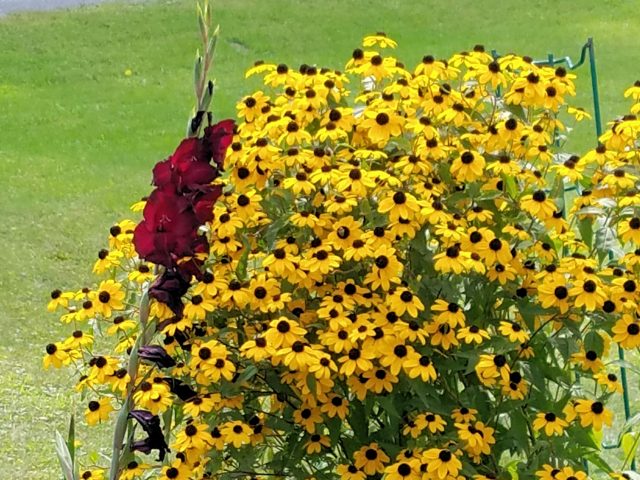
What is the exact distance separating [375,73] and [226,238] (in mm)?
541

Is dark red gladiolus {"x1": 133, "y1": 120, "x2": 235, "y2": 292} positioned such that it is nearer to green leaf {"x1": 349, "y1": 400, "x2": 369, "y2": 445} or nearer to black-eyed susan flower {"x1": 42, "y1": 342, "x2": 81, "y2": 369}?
green leaf {"x1": 349, "y1": 400, "x2": 369, "y2": 445}

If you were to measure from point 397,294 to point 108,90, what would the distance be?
335 inches

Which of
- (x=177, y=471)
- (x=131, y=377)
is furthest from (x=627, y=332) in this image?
(x=131, y=377)

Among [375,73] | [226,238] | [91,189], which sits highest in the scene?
[375,73]

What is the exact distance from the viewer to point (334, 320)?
1.94m

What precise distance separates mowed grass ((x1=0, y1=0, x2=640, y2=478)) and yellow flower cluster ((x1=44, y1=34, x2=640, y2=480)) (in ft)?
6.50

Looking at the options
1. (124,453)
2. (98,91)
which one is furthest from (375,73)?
(98,91)

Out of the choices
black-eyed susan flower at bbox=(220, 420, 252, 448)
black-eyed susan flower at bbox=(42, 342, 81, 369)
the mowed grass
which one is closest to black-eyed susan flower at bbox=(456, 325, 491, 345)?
black-eyed susan flower at bbox=(220, 420, 252, 448)

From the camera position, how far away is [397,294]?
195cm

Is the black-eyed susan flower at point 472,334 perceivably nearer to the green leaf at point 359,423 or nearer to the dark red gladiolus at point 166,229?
the green leaf at point 359,423

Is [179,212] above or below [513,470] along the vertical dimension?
above

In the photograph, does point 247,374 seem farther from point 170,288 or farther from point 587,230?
point 170,288

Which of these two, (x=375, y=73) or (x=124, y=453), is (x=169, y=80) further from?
(x=124, y=453)

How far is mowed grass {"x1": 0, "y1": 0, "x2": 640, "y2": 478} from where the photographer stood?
5004mm
